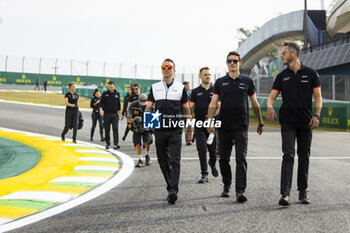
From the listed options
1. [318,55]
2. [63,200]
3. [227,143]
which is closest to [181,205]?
[227,143]

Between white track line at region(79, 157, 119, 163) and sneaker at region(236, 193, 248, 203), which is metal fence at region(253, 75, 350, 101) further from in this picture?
sneaker at region(236, 193, 248, 203)

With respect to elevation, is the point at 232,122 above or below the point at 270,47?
below

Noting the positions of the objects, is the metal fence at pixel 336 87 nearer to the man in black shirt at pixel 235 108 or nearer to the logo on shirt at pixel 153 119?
the man in black shirt at pixel 235 108

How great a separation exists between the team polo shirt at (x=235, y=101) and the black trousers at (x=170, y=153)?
2.33 feet

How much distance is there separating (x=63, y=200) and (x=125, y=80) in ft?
159

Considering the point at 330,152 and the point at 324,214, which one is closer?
the point at 324,214

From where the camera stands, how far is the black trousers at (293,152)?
5152 mm

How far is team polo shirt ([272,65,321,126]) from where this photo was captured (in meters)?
5.19

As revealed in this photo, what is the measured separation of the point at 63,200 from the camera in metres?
5.43

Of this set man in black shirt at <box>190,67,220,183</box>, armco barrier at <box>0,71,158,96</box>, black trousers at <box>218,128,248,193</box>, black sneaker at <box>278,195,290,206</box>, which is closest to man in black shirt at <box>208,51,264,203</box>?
black trousers at <box>218,128,248,193</box>

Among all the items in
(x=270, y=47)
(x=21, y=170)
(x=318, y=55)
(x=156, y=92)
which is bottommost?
(x=21, y=170)

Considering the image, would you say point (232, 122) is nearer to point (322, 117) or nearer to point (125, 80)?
point (322, 117)

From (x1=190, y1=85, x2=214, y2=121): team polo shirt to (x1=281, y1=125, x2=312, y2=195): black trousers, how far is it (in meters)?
2.14

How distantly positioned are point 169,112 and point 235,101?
3.00ft
